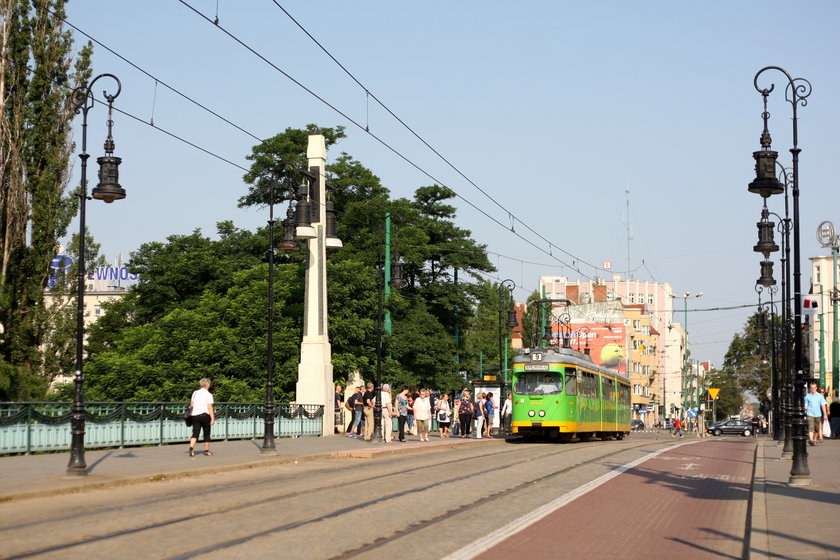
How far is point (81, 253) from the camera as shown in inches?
777

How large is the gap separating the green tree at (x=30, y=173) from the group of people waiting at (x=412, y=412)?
1122 cm

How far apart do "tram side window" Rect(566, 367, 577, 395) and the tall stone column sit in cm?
873

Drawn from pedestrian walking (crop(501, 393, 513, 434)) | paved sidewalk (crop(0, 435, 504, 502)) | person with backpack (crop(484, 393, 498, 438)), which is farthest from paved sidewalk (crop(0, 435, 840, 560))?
pedestrian walking (crop(501, 393, 513, 434))

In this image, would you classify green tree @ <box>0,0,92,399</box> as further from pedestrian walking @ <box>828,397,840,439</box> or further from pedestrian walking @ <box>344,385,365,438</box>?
pedestrian walking @ <box>828,397,840,439</box>

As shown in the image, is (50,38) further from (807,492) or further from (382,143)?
(807,492)

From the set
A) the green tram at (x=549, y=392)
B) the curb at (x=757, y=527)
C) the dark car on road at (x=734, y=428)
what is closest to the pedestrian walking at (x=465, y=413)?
the green tram at (x=549, y=392)

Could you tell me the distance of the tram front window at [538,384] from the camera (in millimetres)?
39188

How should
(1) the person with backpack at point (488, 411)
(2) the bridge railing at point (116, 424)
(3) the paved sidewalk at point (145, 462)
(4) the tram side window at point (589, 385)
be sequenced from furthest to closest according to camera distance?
(1) the person with backpack at point (488, 411) → (4) the tram side window at point (589, 385) → (2) the bridge railing at point (116, 424) → (3) the paved sidewalk at point (145, 462)

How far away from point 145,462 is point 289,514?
9637 mm

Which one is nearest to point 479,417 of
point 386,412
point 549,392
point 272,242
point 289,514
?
point 549,392

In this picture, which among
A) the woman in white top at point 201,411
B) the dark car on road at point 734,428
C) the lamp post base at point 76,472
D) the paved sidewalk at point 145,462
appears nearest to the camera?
the paved sidewalk at point 145,462

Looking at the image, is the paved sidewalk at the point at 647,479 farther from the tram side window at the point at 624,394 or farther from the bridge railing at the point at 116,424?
the tram side window at the point at 624,394

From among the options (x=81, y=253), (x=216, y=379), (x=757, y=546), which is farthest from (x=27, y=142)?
(x=757, y=546)

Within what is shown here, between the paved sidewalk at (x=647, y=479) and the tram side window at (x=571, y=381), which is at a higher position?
the tram side window at (x=571, y=381)
